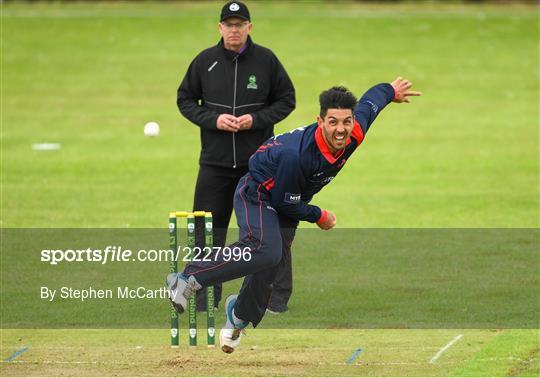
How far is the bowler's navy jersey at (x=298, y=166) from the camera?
28.4 feet

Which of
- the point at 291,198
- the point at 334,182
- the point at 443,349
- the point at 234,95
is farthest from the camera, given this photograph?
the point at 334,182

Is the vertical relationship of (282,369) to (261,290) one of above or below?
below

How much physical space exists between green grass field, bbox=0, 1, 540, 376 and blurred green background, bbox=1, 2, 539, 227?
0.20 feet

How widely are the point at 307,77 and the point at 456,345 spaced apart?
53.3 feet

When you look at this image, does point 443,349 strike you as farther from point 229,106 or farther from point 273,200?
point 229,106

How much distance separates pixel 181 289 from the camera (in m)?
8.69

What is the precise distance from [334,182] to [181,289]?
9270 mm

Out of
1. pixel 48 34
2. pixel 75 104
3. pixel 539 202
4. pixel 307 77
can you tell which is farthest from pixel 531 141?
Answer: pixel 48 34

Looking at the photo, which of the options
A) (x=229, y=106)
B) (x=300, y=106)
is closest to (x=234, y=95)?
(x=229, y=106)

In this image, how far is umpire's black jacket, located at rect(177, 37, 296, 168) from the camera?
1077 centimetres

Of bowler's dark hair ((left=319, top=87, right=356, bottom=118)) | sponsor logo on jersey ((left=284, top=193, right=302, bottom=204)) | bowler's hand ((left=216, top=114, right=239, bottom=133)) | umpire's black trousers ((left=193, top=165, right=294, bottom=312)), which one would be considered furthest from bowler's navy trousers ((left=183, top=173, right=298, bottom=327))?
umpire's black trousers ((left=193, top=165, right=294, bottom=312))

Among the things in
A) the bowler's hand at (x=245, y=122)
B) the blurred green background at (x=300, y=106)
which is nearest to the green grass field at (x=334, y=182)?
the blurred green background at (x=300, y=106)

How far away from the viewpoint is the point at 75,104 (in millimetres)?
23609

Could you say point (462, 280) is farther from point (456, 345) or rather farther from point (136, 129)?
point (136, 129)
